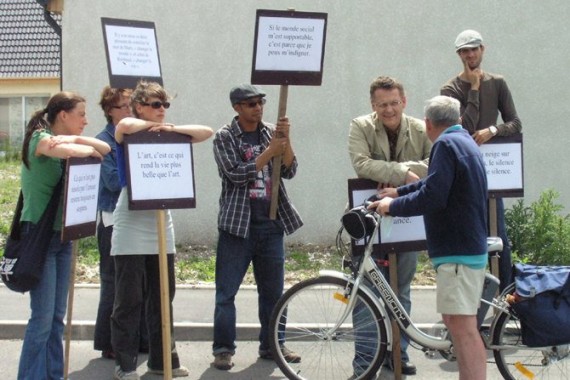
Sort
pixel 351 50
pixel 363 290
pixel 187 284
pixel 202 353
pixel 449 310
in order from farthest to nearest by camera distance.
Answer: pixel 351 50 → pixel 187 284 → pixel 202 353 → pixel 363 290 → pixel 449 310

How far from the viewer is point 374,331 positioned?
539cm

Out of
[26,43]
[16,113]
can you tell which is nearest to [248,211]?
[26,43]

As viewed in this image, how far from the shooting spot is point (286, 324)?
556 cm

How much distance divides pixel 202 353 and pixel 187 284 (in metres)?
1.93

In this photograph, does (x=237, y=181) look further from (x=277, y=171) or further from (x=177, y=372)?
(x=177, y=372)

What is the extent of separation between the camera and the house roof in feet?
73.4

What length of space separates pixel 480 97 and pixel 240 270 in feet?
7.45

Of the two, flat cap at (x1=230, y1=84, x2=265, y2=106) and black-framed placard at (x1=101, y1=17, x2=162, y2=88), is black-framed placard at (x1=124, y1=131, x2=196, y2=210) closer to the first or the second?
flat cap at (x1=230, y1=84, x2=265, y2=106)

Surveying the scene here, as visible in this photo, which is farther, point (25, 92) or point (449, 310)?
point (25, 92)

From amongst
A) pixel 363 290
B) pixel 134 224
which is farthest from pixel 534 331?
pixel 134 224

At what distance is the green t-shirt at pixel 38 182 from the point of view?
4832 millimetres

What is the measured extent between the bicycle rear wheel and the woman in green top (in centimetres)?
268

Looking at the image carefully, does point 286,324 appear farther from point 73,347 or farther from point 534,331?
point 73,347

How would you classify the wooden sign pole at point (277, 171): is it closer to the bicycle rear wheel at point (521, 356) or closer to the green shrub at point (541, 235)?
the bicycle rear wheel at point (521, 356)
